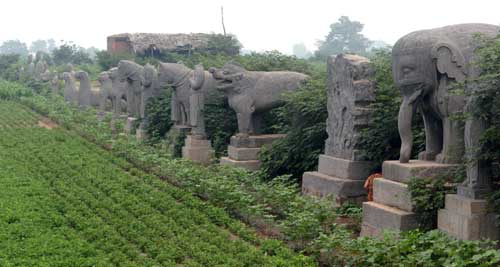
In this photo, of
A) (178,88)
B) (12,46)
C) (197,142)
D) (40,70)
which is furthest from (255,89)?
(12,46)

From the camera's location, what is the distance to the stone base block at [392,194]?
8.73 metres

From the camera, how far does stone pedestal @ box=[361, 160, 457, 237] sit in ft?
28.3

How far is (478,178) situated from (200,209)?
14.3 feet

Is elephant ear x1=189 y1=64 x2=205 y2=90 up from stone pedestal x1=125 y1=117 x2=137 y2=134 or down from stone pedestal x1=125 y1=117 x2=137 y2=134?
up

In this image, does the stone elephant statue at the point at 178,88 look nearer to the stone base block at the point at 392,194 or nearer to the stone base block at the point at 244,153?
the stone base block at the point at 244,153

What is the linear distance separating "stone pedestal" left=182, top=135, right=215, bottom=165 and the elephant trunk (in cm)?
728

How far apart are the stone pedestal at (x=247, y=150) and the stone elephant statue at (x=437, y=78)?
5204 millimetres

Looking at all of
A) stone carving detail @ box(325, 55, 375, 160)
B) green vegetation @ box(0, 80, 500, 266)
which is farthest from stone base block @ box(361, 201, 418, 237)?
stone carving detail @ box(325, 55, 375, 160)

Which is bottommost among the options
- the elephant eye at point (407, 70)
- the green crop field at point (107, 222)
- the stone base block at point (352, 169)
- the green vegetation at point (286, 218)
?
the green crop field at point (107, 222)

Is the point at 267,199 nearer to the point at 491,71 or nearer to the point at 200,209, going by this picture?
the point at 200,209

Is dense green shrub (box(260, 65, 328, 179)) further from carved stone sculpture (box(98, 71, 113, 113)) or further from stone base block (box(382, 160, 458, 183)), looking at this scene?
carved stone sculpture (box(98, 71, 113, 113))

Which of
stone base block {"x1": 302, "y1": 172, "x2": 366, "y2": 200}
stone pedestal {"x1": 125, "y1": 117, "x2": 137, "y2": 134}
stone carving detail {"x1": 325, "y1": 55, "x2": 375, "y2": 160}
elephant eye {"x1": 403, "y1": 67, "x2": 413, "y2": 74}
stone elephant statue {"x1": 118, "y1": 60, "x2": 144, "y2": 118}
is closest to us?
elephant eye {"x1": 403, "y1": 67, "x2": 413, "y2": 74}

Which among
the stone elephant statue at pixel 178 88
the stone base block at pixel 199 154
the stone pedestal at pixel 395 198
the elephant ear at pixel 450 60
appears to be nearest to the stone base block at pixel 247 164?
the stone base block at pixel 199 154

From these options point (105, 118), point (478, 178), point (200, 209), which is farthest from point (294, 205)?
point (105, 118)
